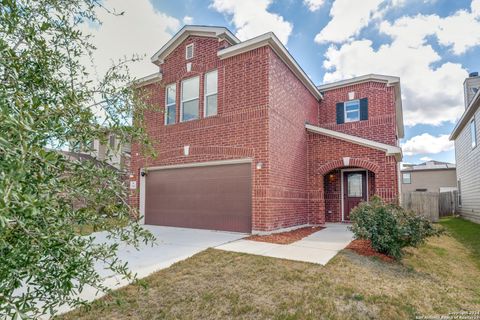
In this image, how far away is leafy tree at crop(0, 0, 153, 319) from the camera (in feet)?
3.91

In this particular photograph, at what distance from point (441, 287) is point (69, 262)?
5208 millimetres

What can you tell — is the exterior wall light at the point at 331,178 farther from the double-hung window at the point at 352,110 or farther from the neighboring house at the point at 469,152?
the neighboring house at the point at 469,152

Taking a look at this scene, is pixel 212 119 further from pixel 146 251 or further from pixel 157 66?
pixel 146 251

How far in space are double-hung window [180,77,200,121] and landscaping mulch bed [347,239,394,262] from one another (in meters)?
6.79

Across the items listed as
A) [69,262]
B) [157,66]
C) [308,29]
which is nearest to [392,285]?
[69,262]

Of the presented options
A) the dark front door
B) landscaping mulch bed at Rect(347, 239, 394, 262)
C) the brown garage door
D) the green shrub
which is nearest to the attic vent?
the brown garage door

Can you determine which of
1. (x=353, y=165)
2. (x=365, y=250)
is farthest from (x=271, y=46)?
(x=365, y=250)

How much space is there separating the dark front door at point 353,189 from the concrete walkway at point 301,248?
4.51m

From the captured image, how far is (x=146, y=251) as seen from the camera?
6.32 m

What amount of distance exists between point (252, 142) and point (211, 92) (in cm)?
272

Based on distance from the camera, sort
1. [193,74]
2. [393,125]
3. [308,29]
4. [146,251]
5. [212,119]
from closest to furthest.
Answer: [146,251] → [212,119] → [193,74] → [308,29] → [393,125]

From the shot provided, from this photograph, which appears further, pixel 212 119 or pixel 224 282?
pixel 212 119

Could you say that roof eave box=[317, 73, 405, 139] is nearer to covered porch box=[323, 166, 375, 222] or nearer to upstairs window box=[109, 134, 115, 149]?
covered porch box=[323, 166, 375, 222]

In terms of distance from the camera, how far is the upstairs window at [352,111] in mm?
12648
